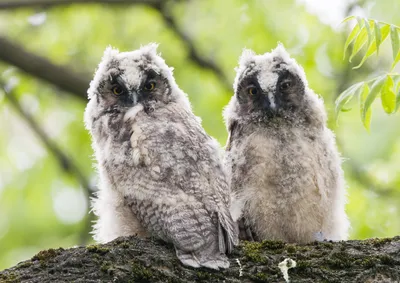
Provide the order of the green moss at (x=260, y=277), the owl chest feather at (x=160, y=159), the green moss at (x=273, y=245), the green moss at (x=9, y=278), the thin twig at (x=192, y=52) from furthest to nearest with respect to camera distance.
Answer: the thin twig at (x=192, y=52), the owl chest feather at (x=160, y=159), the green moss at (x=273, y=245), the green moss at (x=260, y=277), the green moss at (x=9, y=278)

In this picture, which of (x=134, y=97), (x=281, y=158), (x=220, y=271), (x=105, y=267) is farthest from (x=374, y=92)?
(x=134, y=97)

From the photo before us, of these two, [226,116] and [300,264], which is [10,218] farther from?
[300,264]

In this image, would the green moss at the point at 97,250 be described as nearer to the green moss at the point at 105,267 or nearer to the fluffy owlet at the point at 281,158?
the green moss at the point at 105,267

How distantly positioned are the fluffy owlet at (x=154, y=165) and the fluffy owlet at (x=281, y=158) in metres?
0.52

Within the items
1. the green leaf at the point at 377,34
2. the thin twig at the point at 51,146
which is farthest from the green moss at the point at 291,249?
the thin twig at the point at 51,146

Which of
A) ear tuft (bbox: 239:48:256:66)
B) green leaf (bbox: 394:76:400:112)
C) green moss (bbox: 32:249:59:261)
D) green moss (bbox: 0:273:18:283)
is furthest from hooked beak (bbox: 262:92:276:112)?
green moss (bbox: 0:273:18:283)

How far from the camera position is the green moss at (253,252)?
2.92 meters

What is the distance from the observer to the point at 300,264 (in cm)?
286

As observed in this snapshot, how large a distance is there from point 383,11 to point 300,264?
13.2 ft

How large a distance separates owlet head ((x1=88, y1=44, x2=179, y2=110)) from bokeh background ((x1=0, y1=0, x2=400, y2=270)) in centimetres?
176

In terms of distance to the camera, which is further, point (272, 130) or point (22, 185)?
point (22, 185)

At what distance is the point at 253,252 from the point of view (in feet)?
9.85

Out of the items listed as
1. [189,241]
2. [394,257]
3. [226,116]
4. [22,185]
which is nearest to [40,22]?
[22,185]

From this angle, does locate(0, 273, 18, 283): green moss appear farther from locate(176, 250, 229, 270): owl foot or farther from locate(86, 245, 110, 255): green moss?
→ locate(176, 250, 229, 270): owl foot
